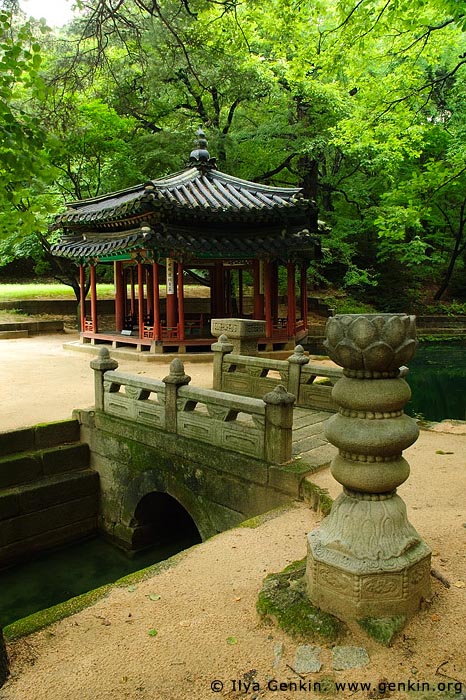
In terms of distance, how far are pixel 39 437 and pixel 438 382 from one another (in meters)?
13.8

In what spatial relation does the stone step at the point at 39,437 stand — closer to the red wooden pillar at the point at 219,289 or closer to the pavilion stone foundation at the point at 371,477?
the pavilion stone foundation at the point at 371,477

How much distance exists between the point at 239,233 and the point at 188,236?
5.53 ft

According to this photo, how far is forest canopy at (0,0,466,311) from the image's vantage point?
551cm

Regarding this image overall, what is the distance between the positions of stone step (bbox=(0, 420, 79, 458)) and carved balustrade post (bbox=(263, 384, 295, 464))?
155 inches

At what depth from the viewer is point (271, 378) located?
342 inches

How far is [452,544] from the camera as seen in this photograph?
429 centimetres

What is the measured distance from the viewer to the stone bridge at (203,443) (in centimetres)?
607

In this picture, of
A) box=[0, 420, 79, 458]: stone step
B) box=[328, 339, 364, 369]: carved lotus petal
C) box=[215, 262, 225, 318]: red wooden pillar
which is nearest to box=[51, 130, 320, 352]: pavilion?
box=[215, 262, 225, 318]: red wooden pillar

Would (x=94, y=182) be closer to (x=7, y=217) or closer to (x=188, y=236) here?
(x=188, y=236)

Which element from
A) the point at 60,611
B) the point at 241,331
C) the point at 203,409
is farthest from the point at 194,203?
the point at 60,611

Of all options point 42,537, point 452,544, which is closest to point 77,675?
point 452,544

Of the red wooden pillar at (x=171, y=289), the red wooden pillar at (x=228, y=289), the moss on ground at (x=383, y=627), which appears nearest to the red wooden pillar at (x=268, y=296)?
the red wooden pillar at (x=171, y=289)

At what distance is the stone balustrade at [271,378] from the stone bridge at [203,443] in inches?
0.7

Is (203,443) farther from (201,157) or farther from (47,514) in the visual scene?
(201,157)
